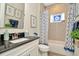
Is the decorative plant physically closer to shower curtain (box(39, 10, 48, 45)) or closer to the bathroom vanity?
shower curtain (box(39, 10, 48, 45))

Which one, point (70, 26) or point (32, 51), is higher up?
point (70, 26)

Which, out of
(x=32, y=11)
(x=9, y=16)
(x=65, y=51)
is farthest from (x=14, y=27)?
(x=65, y=51)

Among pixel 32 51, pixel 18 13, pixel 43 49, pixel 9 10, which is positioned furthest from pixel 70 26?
pixel 9 10

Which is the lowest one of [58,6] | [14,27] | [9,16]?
[14,27]

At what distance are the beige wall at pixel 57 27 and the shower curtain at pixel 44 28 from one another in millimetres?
63

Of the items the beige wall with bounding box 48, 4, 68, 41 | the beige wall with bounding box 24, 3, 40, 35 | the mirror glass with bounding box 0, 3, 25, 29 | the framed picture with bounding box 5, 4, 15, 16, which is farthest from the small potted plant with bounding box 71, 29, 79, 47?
the framed picture with bounding box 5, 4, 15, 16

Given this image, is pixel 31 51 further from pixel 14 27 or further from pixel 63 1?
pixel 63 1

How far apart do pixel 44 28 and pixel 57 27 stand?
0.20 metres

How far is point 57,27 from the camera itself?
1834mm

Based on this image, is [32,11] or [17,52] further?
[32,11]

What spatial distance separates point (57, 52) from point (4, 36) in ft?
2.67

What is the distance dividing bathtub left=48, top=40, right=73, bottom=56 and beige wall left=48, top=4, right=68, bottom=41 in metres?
0.06

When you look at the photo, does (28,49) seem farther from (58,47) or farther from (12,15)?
(12,15)

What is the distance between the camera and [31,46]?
6.00 feet
